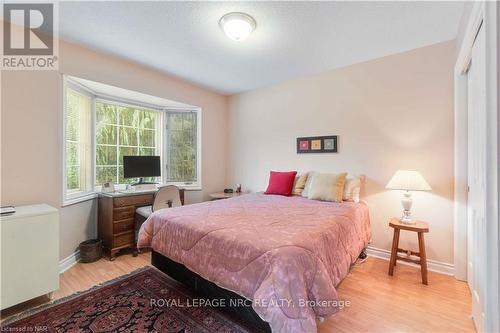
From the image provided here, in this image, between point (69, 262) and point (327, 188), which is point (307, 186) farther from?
point (69, 262)

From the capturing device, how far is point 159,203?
290cm

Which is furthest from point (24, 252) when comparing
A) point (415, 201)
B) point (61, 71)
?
point (415, 201)

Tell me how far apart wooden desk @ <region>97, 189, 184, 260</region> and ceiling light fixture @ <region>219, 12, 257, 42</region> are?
2272 millimetres

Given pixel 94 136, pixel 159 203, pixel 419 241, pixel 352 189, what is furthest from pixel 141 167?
pixel 419 241

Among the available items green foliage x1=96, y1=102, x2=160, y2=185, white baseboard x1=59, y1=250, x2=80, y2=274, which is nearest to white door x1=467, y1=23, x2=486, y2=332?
white baseboard x1=59, y1=250, x2=80, y2=274

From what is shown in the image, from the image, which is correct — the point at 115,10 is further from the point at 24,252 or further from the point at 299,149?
the point at 299,149

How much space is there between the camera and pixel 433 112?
8.16ft

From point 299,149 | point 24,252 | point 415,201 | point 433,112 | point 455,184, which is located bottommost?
point 24,252

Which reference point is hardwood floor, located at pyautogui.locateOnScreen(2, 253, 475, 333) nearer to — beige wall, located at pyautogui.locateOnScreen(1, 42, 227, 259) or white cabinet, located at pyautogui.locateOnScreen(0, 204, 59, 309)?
white cabinet, located at pyautogui.locateOnScreen(0, 204, 59, 309)

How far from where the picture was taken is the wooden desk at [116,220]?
2.79 metres

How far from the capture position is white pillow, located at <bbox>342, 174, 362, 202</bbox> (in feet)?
9.06

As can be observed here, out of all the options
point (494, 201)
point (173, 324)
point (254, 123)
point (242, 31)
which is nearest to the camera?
point (494, 201)

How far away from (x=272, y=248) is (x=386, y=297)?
4.51 ft

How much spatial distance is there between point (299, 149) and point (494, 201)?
251 centimetres
